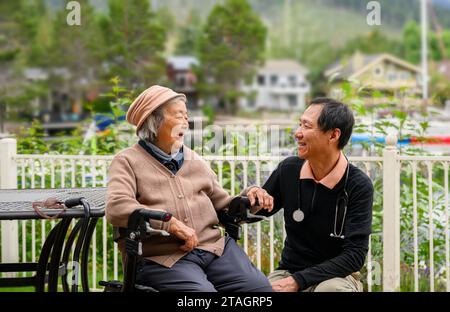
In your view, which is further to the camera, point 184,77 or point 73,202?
point 184,77

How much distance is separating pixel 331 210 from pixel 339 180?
112mm

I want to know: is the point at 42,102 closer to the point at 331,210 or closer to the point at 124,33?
the point at 124,33

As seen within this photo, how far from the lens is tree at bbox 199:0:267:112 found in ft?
131

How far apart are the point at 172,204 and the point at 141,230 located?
263 millimetres

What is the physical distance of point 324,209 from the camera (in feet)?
9.45

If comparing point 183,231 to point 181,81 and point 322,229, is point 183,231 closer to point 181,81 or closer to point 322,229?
point 322,229

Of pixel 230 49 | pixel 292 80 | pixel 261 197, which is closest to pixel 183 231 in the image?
pixel 261 197

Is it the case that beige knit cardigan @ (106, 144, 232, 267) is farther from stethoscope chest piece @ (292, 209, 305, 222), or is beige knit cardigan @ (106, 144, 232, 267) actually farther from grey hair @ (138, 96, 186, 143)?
stethoscope chest piece @ (292, 209, 305, 222)

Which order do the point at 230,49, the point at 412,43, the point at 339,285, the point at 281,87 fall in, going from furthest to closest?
the point at 281,87 → the point at 412,43 → the point at 230,49 → the point at 339,285

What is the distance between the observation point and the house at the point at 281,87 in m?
61.8

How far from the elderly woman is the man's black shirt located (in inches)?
5.2

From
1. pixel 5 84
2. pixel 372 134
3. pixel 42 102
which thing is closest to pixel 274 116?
pixel 42 102

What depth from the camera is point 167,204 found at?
2.78m

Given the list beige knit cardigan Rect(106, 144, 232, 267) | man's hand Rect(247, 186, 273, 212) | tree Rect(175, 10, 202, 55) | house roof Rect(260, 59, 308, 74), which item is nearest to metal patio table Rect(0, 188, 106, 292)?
beige knit cardigan Rect(106, 144, 232, 267)
